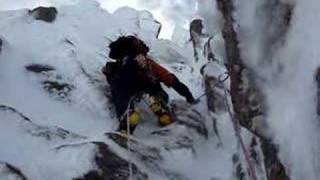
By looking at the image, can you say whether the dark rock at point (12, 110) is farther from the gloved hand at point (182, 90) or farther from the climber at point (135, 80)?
the gloved hand at point (182, 90)

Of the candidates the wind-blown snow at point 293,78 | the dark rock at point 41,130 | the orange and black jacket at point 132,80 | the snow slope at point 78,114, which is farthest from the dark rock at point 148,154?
the wind-blown snow at point 293,78

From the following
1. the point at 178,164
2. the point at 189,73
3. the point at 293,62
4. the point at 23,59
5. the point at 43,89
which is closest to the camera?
the point at 293,62

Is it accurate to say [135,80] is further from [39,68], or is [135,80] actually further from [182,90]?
[39,68]

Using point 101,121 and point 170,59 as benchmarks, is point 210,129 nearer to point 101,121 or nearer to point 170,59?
point 101,121

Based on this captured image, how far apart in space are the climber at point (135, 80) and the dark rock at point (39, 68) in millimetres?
1531

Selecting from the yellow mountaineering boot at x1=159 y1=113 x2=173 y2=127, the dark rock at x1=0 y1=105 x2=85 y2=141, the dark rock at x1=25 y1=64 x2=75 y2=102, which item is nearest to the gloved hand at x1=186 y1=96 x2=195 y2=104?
the yellow mountaineering boot at x1=159 y1=113 x2=173 y2=127

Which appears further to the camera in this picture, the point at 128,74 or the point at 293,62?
the point at 128,74

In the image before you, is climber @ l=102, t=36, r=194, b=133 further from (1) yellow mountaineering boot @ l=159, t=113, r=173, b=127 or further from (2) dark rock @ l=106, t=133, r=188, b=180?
(2) dark rock @ l=106, t=133, r=188, b=180

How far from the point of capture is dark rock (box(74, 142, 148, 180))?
21.2ft

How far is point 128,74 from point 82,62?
203 cm

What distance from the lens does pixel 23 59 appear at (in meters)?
9.80

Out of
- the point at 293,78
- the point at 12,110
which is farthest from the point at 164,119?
the point at 293,78

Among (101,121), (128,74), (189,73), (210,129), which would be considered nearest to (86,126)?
(101,121)

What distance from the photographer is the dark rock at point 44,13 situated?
11492mm
